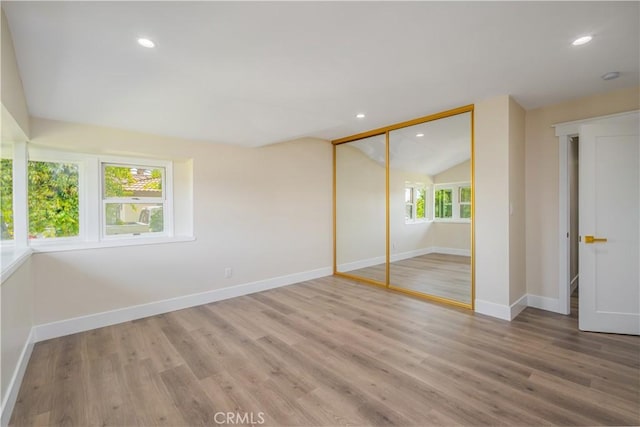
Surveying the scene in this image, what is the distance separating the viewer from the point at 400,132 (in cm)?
429

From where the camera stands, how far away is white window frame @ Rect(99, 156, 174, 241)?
3.31 meters

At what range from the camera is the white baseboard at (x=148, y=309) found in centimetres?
285

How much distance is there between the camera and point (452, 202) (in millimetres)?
4055

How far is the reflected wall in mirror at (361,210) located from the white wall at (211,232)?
0.24 meters

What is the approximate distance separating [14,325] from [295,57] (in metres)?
2.83

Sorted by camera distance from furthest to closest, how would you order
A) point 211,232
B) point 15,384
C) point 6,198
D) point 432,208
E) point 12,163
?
1. point 432,208
2. point 211,232
3. point 12,163
4. point 6,198
5. point 15,384

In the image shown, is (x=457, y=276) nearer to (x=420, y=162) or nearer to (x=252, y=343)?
(x=420, y=162)

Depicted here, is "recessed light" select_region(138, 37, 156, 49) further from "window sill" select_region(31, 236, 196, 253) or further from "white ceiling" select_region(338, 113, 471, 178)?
"white ceiling" select_region(338, 113, 471, 178)

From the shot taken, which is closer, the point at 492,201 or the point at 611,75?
the point at 611,75

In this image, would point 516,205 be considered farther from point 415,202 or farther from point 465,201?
point 415,202

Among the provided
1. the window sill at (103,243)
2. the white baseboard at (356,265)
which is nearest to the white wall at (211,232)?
the window sill at (103,243)

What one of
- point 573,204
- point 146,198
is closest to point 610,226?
point 573,204

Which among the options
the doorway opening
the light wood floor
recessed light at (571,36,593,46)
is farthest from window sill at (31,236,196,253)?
the doorway opening

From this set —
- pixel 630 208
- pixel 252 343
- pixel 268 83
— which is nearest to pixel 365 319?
pixel 252 343
